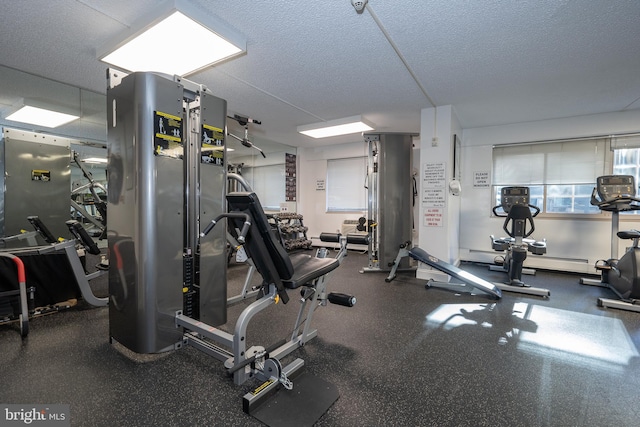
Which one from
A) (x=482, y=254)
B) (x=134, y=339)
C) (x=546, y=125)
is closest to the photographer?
(x=134, y=339)

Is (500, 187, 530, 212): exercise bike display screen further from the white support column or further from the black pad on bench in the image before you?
the black pad on bench

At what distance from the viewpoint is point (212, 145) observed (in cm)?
233

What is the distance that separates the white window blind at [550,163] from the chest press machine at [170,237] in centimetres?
465

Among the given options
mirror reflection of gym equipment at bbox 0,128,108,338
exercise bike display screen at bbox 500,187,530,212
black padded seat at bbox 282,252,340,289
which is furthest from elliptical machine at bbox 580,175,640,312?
mirror reflection of gym equipment at bbox 0,128,108,338

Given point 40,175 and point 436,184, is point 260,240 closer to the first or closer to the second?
point 436,184

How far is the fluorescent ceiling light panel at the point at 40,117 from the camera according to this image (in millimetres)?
3764

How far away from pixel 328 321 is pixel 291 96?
9.49 ft

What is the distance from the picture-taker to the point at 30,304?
276 cm

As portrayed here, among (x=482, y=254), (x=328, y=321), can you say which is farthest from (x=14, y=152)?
(x=482, y=254)

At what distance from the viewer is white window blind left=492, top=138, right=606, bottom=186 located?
4.59 meters

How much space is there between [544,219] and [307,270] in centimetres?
498

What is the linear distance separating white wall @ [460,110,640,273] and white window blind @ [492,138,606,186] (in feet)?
0.53

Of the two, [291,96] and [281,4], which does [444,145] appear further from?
[281,4]

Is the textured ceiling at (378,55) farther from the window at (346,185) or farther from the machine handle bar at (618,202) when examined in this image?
the window at (346,185)
